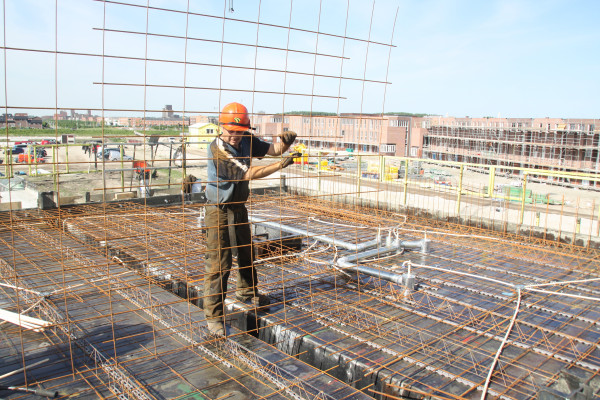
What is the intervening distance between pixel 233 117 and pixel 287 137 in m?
0.48

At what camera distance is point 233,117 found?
11.8ft

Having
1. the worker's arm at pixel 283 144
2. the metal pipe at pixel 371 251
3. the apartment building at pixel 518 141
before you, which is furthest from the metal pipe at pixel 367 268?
the apartment building at pixel 518 141

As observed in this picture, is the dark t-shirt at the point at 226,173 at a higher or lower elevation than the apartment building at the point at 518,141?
lower

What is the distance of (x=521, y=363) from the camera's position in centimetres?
308

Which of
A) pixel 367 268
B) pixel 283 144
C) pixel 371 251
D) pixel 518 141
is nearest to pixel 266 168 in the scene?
pixel 283 144

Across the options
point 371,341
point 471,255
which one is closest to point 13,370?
point 371,341

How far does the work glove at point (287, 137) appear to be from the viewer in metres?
3.64

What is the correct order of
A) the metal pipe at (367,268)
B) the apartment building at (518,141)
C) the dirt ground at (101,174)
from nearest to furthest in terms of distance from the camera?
the dirt ground at (101,174)
the metal pipe at (367,268)
the apartment building at (518,141)

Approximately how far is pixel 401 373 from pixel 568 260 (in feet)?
13.3

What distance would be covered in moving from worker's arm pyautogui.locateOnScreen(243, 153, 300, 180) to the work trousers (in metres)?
0.32

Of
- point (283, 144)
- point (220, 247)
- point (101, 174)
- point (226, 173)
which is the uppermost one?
point (283, 144)

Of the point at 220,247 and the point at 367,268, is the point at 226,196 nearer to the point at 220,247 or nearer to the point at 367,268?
the point at 220,247

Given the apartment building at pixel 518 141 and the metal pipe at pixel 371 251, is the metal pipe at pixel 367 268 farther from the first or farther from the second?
the apartment building at pixel 518 141

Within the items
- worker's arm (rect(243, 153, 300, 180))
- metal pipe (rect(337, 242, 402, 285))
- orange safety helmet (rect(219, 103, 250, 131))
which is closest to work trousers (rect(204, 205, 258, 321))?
worker's arm (rect(243, 153, 300, 180))
